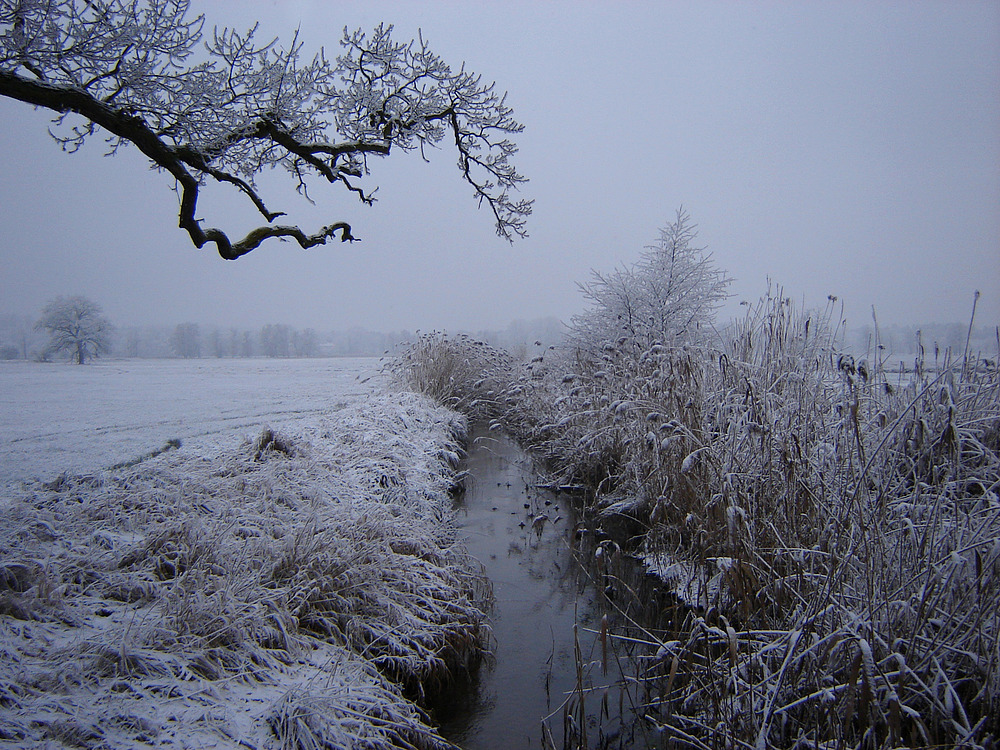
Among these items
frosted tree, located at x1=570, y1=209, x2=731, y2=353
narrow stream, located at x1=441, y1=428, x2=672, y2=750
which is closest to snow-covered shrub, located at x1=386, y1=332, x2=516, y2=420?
frosted tree, located at x1=570, y1=209, x2=731, y2=353

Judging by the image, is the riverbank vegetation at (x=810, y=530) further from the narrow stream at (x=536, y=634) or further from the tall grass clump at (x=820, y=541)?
the narrow stream at (x=536, y=634)

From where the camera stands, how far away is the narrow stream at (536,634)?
2732 mm

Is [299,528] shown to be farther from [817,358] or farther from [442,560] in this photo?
[817,358]

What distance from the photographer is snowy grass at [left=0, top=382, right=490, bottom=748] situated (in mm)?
2031

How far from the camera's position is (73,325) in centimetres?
3209

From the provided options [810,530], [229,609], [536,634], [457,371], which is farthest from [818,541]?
[457,371]

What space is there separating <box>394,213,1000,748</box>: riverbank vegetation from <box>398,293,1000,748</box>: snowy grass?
0.02 meters

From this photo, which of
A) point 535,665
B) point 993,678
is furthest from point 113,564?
point 993,678

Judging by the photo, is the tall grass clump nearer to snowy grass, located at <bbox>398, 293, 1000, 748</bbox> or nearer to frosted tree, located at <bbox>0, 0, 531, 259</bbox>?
snowy grass, located at <bbox>398, 293, 1000, 748</bbox>

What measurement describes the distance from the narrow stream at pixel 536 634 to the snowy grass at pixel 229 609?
23 cm

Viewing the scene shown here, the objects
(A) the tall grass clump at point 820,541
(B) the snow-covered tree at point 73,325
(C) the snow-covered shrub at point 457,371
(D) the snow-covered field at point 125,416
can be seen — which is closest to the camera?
(A) the tall grass clump at point 820,541

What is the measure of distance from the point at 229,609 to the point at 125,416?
25.7 feet

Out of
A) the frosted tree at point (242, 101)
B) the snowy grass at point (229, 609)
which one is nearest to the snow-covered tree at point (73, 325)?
the frosted tree at point (242, 101)

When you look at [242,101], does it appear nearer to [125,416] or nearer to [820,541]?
[820,541]
